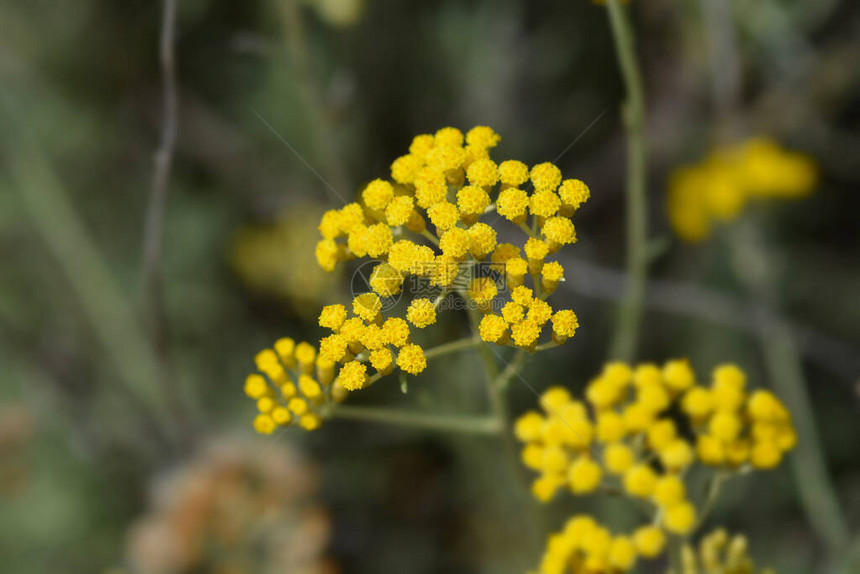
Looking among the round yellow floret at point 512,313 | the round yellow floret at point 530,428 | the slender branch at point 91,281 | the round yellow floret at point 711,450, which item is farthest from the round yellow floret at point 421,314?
the slender branch at point 91,281

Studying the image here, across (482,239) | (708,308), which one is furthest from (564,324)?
(708,308)

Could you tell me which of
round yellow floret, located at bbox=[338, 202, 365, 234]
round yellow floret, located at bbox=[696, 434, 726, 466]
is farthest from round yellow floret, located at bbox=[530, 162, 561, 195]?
round yellow floret, located at bbox=[696, 434, 726, 466]

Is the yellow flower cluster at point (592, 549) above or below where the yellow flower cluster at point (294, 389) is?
below

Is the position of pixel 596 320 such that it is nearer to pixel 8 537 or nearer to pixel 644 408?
pixel 644 408

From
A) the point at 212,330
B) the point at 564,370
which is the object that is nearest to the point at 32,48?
the point at 212,330

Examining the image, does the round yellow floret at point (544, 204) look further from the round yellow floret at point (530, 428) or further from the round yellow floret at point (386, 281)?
the round yellow floret at point (530, 428)
